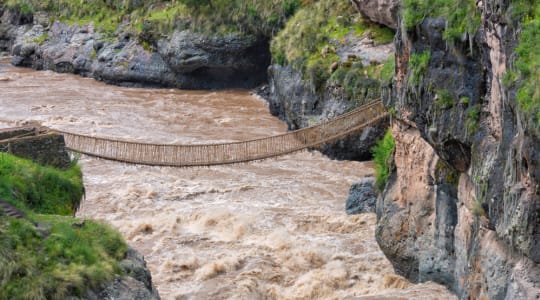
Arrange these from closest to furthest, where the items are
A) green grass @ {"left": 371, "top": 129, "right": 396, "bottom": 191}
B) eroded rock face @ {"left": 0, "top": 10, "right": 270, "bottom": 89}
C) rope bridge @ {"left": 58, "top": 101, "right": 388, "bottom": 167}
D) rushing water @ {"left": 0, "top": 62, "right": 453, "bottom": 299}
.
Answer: rushing water @ {"left": 0, "top": 62, "right": 453, "bottom": 299} < green grass @ {"left": 371, "top": 129, "right": 396, "bottom": 191} < rope bridge @ {"left": 58, "top": 101, "right": 388, "bottom": 167} < eroded rock face @ {"left": 0, "top": 10, "right": 270, "bottom": 89}

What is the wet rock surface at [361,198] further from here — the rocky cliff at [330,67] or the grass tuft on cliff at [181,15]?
the grass tuft on cliff at [181,15]

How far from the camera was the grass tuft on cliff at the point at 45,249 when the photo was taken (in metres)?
7.77

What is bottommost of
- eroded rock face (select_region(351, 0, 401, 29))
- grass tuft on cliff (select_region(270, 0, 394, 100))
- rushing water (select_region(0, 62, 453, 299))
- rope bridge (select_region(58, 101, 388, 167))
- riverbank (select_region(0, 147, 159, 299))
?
rushing water (select_region(0, 62, 453, 299))

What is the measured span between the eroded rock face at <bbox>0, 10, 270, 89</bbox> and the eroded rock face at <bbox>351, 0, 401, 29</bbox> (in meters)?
7.37

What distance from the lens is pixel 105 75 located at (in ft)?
99.1

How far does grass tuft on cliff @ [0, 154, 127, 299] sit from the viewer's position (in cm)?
777

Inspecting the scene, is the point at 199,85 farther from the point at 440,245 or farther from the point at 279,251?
the point at 440,245

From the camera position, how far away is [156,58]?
96.9ft

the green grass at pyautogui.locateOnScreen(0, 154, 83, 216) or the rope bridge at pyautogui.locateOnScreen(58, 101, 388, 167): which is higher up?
the green grass at pyautogui.locateOnScreen(0, 154, 83, 216)

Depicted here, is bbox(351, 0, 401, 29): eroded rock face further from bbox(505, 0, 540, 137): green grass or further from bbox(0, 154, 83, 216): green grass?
bbox(505, 0, 540, 137): green grass

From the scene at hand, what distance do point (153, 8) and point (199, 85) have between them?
4.68 meters

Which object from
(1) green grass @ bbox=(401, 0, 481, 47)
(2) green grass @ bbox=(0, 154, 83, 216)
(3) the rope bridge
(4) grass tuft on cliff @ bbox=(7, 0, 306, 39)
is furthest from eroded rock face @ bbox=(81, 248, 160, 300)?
(4) grass tuft on cliff @ bbox=(7, 0, 306, 39)

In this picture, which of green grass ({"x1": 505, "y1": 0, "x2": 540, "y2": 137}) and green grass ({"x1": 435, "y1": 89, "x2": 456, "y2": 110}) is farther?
green grass ({"x1": 435, "y1": 89, "x2": 456, "y2": 110})

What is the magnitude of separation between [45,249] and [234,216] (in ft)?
21.6
